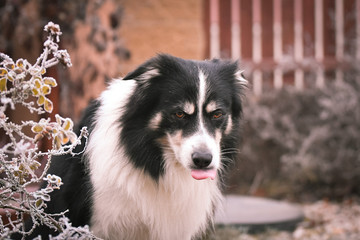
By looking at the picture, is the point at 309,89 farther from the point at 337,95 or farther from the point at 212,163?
the point at 212,163

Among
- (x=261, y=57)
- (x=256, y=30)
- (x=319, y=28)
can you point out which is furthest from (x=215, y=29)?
(x=319, y=28)

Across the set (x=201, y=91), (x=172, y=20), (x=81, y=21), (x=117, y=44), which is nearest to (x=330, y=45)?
(x=172, y=20)

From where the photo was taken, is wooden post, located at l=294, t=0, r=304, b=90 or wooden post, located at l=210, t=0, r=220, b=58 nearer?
wooden post, located at l=210, t=0, r=220, b=58

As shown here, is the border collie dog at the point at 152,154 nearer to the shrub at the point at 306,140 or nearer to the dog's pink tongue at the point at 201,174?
the dog's pink tongue at the point at 201,174

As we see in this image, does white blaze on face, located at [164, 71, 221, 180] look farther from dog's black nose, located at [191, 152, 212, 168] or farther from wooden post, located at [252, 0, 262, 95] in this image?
wooden post, located at [252, 0, 262, 95]

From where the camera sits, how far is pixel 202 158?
2.53 m

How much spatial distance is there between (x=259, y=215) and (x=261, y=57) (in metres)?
4.15

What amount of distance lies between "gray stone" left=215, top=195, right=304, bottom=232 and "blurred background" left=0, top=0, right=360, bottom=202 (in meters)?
0.50

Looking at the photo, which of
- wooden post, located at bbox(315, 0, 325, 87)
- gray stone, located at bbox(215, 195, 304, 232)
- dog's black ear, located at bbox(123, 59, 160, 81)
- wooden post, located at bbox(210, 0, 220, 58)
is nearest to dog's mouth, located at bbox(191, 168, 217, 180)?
Answer: dog's black ear, located at bbox(123, 59, 160, 81)

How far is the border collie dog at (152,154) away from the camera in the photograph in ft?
8.83

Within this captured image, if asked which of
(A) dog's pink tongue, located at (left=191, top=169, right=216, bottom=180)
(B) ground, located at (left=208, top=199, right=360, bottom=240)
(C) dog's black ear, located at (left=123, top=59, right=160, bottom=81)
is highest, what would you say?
(C) dog's black ear, located at (left=123, top=59, right=160, bottom=81)

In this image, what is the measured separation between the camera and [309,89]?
22.5ft

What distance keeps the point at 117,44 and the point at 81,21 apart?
1.93 ft

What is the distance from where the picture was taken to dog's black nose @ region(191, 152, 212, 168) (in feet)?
8.30
